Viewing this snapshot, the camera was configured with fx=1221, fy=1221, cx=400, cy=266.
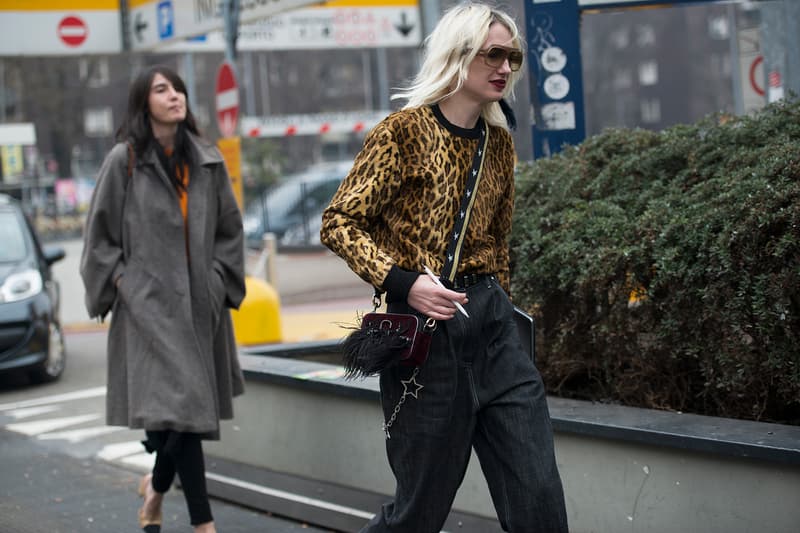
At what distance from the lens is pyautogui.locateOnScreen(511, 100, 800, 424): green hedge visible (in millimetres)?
3988

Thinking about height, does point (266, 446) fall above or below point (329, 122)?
below

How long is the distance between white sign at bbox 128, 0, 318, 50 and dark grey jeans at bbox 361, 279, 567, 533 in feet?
27.3

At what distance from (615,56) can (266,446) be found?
36875 mm

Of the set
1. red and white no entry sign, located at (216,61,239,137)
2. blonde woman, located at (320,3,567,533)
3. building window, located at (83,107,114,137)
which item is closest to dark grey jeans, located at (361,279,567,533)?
blonde woman, located at (320,3,567,533)

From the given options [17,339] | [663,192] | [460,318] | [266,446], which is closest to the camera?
[460,318]

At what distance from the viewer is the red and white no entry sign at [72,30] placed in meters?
16.4

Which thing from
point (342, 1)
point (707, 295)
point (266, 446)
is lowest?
point (266, 446)

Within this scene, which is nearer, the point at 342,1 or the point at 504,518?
the point at 504,518

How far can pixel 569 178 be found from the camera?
5.34 metres

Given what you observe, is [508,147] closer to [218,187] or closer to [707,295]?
[707,295]

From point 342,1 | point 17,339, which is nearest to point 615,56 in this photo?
point 342,1

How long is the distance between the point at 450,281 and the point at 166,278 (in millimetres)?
1911

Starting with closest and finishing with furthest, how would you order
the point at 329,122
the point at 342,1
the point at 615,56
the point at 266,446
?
the point at 266,446 < the point at 342,1 < the point at 329,122 < the point at 615,56

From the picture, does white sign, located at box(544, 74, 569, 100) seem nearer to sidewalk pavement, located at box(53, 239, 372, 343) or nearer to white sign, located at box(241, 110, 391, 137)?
sidewalk pavement, located at box(53, 239, 372, 343)
